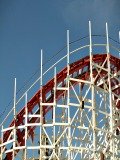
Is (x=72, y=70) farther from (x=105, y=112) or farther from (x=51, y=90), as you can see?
(x=105, y=112)

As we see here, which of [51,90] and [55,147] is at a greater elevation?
[51,90]

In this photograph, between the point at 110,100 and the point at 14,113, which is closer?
the point at 110,100

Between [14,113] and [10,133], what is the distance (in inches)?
55.6

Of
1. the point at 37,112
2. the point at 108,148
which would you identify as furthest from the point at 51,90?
the point at 108,148

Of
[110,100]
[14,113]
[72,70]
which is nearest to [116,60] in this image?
[72,70]

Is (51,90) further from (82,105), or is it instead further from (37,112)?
(82,105)

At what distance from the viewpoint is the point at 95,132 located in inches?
835

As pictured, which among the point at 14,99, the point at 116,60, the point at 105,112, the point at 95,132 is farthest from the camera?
the point at 116,60

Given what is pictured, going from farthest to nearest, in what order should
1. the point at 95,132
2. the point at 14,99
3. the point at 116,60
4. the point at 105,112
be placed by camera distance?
the point at 116,60 < the point at 14,99 < the point at 105,112 < the point at 95,132

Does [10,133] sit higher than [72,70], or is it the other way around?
[72,70]

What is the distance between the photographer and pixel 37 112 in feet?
85.9

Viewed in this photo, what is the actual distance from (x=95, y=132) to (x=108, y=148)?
175cm

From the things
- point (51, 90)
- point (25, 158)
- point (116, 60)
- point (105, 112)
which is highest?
point (116, 60)

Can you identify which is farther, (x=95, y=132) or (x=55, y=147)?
(x=55, y=147)
